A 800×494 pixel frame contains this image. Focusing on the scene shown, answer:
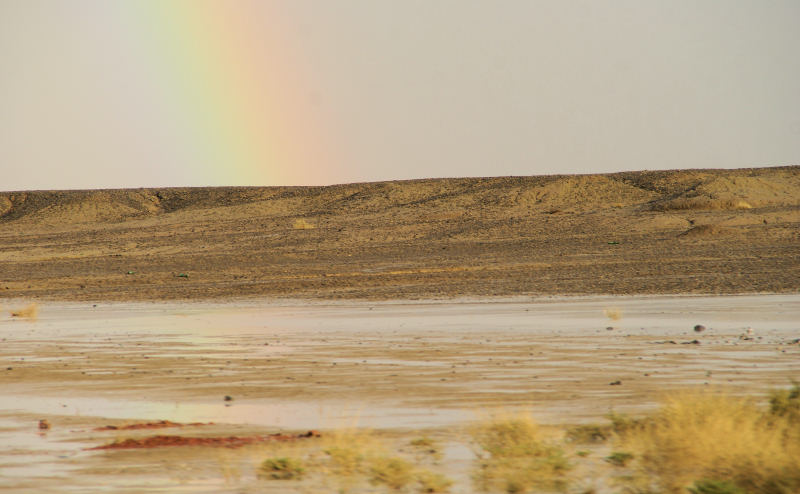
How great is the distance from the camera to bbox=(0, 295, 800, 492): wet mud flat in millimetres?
9797

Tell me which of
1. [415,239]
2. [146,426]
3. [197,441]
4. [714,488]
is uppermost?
[415,239]

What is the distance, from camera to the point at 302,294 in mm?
35531

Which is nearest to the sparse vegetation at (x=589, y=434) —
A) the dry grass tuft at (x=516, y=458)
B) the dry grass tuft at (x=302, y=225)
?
the dry grass tuft at (x=516, y=458)

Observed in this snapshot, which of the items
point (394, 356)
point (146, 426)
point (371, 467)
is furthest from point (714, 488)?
point (394, 356)

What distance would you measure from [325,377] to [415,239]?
151 ft

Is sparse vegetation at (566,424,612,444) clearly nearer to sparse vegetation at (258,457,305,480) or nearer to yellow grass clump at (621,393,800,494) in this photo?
yellow grass clump at (621,393,800,494)

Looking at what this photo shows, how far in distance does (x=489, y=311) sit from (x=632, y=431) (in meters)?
17.1

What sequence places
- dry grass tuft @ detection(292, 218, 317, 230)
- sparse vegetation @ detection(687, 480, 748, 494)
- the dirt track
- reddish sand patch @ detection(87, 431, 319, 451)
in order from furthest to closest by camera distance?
dry grass tuft @ detection(292, 218, 317, 230) < the dirt track < reddish sand patch @ detection(87, 431, 319, 451) < sparse vegetation @ detection(687, 480, 748, 494)

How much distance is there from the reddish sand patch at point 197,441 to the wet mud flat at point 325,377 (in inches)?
2.2

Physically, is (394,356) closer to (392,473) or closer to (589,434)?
(589,434)

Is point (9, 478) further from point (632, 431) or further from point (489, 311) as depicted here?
point (489, 311)

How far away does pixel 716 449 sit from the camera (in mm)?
8406

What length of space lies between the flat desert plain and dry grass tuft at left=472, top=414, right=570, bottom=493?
0.02 metres

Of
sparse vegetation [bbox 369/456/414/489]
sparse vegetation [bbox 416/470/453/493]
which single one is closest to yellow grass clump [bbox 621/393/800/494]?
sparse vegetation [bbox 416/470/453/493]
